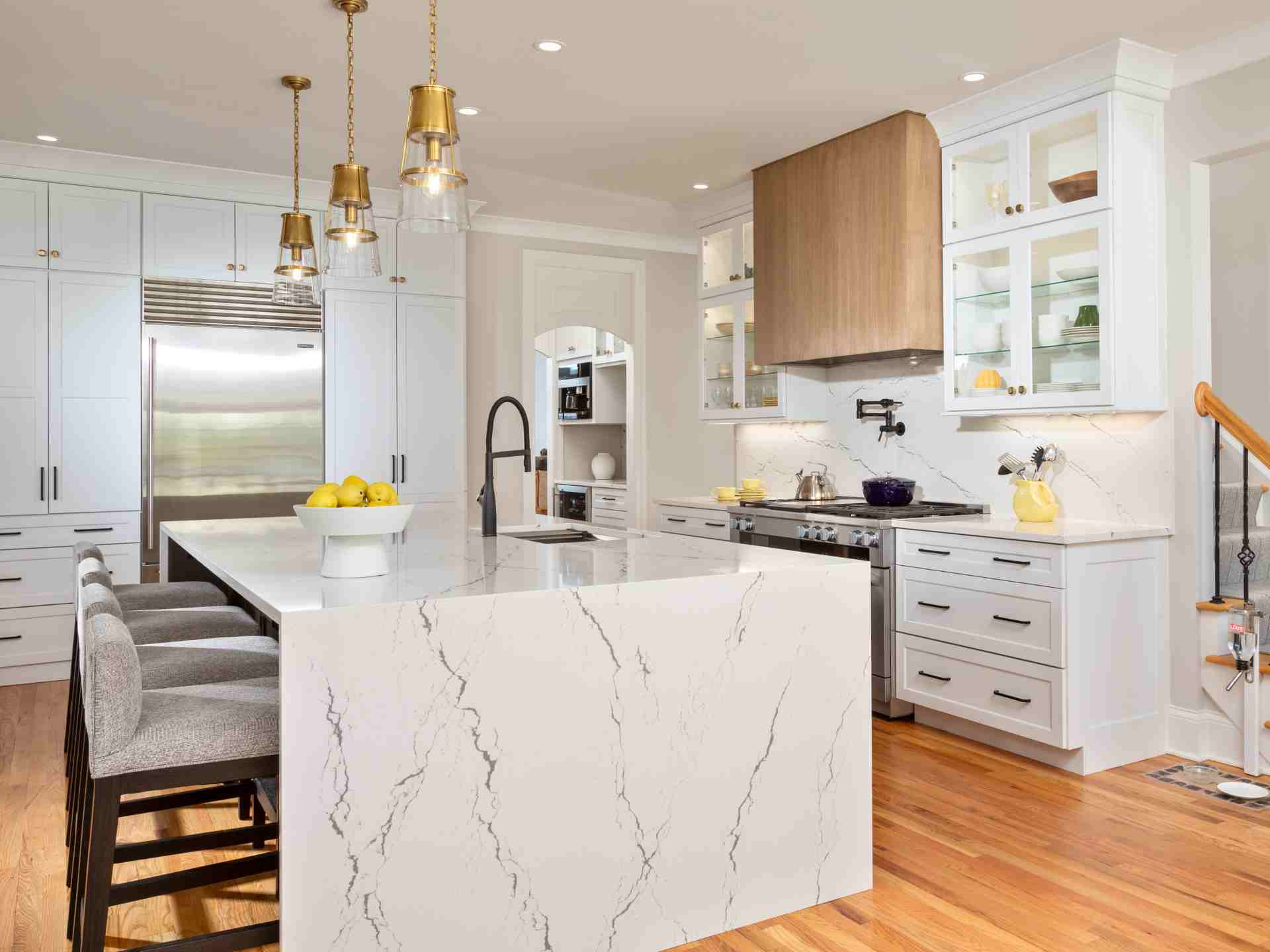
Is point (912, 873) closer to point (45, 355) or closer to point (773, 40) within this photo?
point (773, 40)

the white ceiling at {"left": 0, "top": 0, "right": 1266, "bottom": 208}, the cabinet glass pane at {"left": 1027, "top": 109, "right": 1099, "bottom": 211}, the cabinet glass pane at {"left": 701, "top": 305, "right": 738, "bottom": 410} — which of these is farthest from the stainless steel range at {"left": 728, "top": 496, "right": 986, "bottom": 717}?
the white ceiling at {"left": 0, "top": 0, "right": 1266, "bottom": 208}

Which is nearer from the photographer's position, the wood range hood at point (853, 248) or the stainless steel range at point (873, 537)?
the stainless steel range at point (873, 537)

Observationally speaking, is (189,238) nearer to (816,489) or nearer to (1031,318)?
(816,489)

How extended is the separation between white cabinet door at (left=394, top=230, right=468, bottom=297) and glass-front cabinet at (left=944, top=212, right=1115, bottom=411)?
2754mm

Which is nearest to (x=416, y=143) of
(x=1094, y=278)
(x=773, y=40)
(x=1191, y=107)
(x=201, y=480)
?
(x=773, y=40)

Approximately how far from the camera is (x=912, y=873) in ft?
8.69

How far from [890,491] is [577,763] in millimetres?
2804

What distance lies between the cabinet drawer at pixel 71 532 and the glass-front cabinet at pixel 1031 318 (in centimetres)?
403

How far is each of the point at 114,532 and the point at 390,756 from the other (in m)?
3.68

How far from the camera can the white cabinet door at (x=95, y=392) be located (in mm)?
4797

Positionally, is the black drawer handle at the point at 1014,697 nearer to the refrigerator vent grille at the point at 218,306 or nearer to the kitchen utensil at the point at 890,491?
the kitchen utensil at the point at 890,491

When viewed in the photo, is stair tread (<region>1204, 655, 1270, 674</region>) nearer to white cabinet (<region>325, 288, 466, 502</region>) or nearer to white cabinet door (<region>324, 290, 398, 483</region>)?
white cabinet (<region>325, 288, 466, 502</region>)

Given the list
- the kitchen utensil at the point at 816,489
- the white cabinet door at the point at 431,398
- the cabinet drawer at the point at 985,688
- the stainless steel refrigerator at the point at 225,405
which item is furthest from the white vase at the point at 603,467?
the cabinet drawer at the point at 985,688

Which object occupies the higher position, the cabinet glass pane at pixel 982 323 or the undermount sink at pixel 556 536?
the cabinet glass pane at pixel 982 323
